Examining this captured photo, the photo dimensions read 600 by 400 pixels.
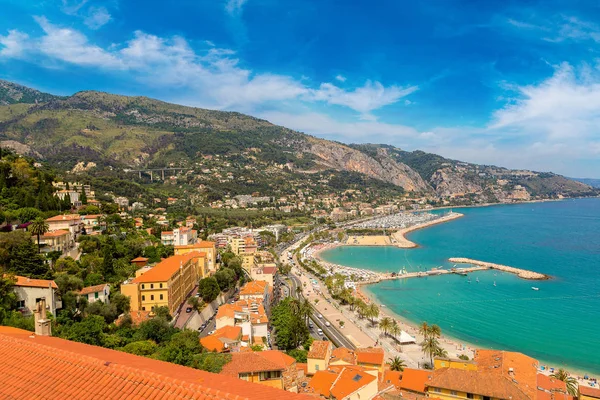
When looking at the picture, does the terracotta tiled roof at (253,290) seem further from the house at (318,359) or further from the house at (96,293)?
the house at (318,359)

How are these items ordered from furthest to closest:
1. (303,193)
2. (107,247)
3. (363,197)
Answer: (363,197) < (303,193) < (107,247)

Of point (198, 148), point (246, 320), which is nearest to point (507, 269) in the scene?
point (246, 320)

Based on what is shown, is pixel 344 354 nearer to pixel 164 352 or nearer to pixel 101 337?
pixel 164 352

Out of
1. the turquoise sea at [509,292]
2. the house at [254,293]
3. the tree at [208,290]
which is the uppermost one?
the tree at [208,290]

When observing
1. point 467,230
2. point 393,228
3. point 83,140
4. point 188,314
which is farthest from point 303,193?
point 188,314

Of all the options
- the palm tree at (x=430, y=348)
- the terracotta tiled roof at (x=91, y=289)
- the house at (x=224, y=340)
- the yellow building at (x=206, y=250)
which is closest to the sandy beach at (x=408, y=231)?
the yellow building at (x=206, y=250)

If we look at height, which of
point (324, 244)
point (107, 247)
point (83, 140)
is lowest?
point (324, 244)

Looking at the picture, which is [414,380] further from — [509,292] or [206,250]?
[509,292]
